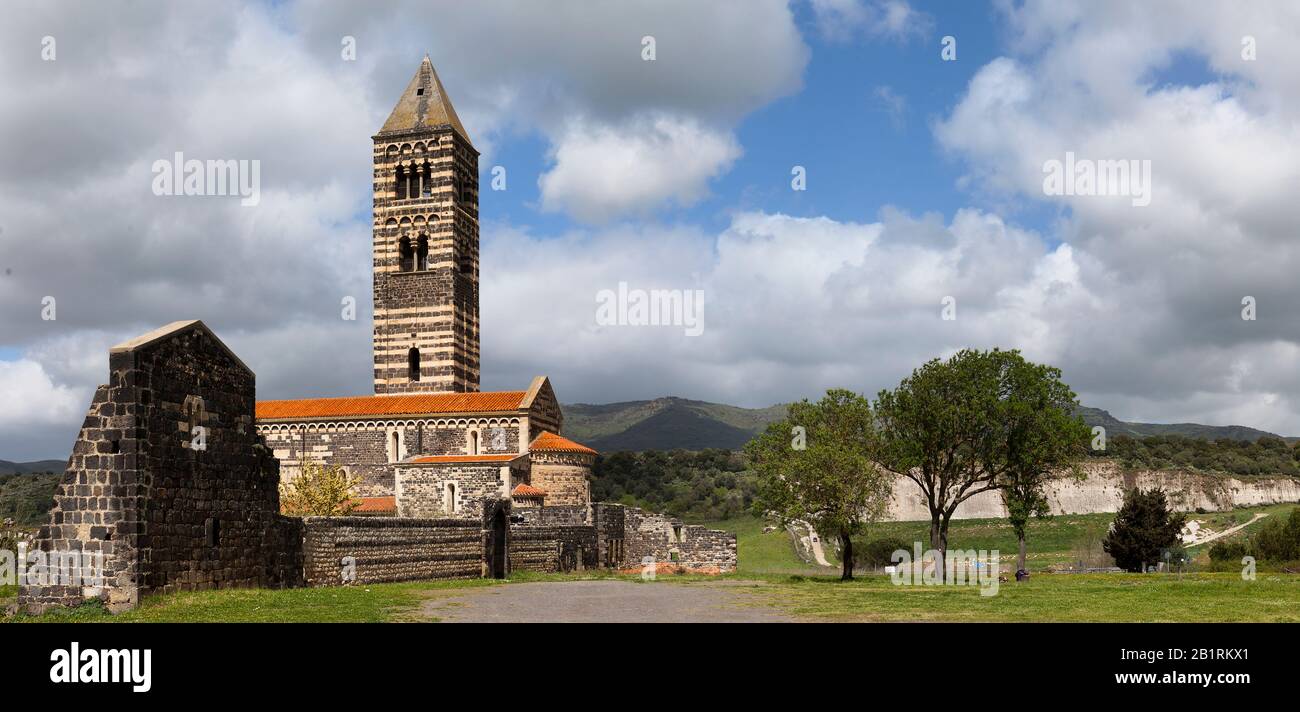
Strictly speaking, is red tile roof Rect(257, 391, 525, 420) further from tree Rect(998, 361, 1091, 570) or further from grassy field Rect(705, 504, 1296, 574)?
tree Rect(998, 361, 1091, 570)

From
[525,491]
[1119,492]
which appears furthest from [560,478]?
[1119,492]

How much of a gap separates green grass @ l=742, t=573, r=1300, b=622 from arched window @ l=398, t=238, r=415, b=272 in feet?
132

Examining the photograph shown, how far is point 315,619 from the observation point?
16219 mm

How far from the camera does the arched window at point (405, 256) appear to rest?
63406 mm

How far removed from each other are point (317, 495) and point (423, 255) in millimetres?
20356

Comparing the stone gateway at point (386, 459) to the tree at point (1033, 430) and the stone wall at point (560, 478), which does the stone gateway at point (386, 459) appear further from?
the tree at point (1033, 430)

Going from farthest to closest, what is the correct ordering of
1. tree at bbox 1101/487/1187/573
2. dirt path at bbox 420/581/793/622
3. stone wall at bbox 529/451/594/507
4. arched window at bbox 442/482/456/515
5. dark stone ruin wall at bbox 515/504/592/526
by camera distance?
1. stone wall at bbox 529/451/594/507
2. arched window at bbox 442/482/456/515
3. dark stone ruin wall at bbox 515/504/592/526
4. tree at bbox 1101/487/1187/573
5. dirt path at bbox 420/581/793/622

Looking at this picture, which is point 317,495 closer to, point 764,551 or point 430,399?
point 430,399

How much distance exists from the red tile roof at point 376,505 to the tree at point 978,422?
25.3 metres

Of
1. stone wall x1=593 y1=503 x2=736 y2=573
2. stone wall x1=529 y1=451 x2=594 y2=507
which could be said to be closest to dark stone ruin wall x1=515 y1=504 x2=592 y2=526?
stone wall x1=593 y1=503 x2=736 y2=573

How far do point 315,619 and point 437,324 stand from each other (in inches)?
1830

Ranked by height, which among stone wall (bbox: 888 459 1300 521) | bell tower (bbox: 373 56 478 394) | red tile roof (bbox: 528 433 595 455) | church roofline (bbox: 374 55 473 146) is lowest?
stone wall (bbox: 888 459 1300 521)

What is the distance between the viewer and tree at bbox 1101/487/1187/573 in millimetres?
41406
